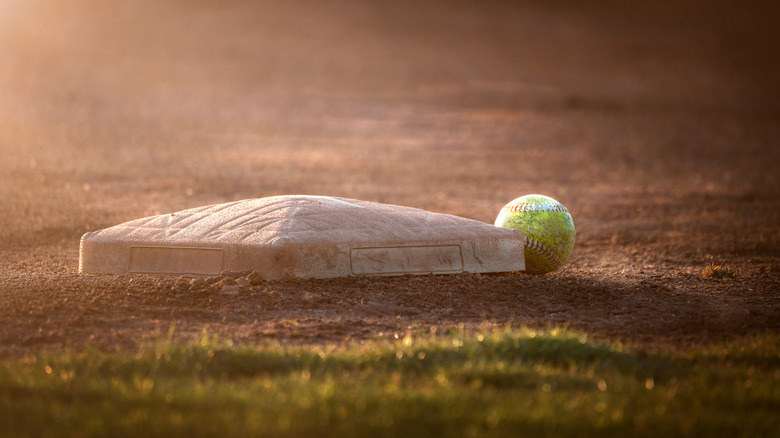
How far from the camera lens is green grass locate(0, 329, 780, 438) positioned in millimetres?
3703

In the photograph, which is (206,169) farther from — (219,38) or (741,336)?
(219,38)

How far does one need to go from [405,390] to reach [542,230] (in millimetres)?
3476

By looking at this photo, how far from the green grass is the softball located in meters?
2.16

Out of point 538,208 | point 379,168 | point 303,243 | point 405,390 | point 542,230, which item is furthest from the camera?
point 379,168

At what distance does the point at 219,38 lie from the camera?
118 ft

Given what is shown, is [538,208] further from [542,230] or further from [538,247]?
[538,247]

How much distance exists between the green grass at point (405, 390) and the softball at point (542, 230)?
2.16 meters

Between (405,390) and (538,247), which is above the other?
(538,247)

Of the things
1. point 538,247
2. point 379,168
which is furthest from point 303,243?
point 379,168

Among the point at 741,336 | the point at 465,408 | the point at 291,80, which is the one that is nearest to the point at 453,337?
the point at 465,408

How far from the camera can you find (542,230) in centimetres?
729

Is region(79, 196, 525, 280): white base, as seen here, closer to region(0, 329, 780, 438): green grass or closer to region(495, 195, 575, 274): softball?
region(495, 195, 575, 274): softball

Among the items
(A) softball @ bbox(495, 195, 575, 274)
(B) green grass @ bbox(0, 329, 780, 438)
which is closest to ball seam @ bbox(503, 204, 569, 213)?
(A) softball @ bbox(495, 195, 575, 274)

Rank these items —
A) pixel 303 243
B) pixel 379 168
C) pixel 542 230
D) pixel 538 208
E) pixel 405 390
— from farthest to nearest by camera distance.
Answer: pixel 379 168, pixel 538 208, pixel 542 230, pixel 303 243, pixel 405 390
